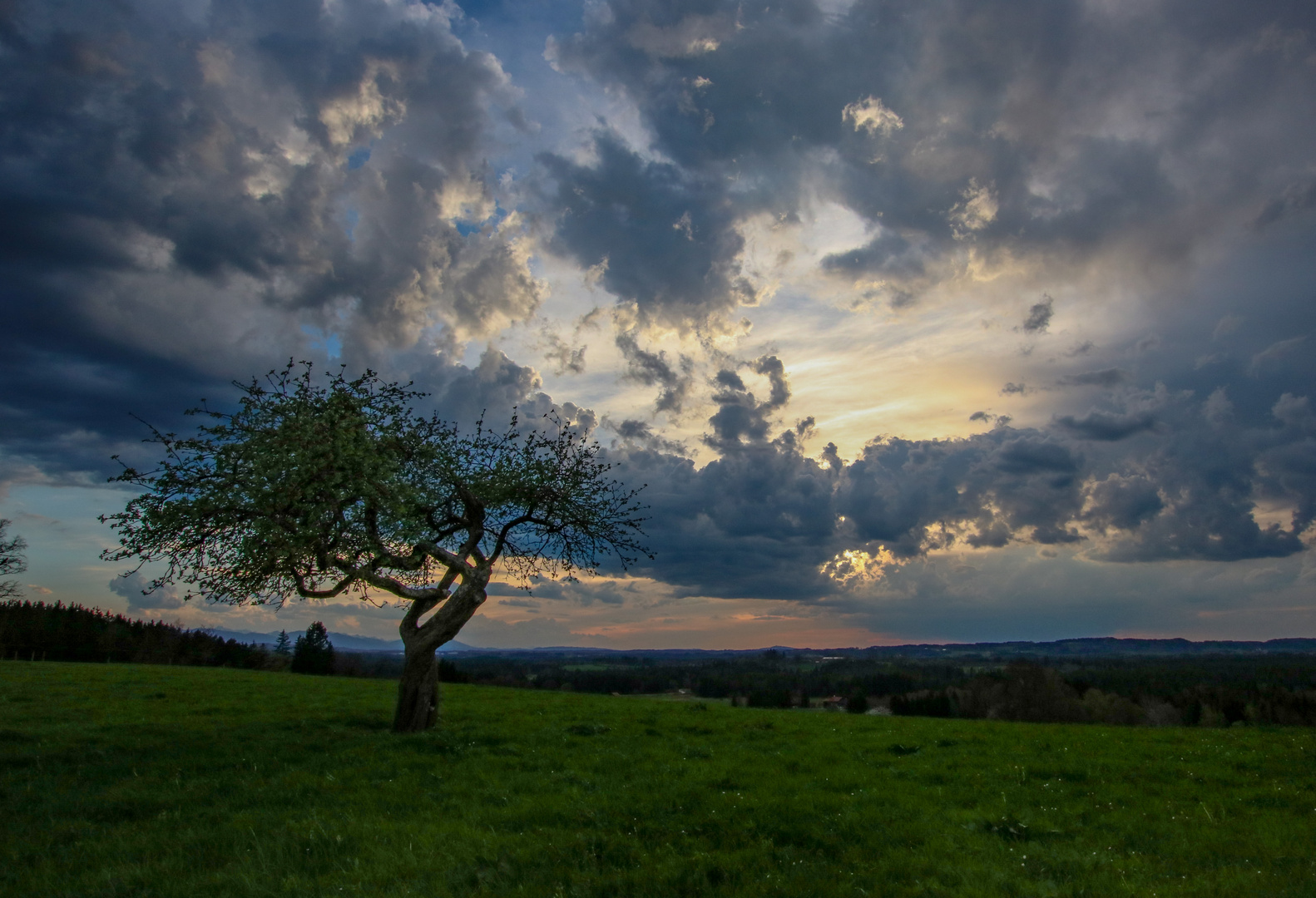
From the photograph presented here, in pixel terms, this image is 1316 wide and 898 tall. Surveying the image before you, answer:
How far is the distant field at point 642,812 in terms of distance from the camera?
916 cm

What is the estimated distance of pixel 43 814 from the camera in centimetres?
1225

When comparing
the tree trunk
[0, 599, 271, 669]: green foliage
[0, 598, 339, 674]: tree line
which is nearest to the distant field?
the tree trunk

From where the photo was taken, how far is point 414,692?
2261cm

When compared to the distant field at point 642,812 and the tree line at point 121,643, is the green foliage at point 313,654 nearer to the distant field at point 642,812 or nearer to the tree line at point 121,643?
the tree line at point 121,643

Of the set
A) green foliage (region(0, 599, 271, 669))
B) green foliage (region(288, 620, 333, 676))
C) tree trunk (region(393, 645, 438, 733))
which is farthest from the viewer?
green foliage (region(288, 620, 333, 676))

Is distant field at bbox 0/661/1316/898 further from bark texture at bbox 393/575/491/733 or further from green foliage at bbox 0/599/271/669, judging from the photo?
green foliage at bbox 0/599/271/669

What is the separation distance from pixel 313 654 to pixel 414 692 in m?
107

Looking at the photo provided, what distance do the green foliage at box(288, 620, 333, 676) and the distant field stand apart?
9850 centimetres

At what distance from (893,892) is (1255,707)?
74189mm

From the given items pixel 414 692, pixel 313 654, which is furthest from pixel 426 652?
pixel 313 654

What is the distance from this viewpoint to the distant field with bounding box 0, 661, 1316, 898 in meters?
9.16

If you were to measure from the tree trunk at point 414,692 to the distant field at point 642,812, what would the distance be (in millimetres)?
1031

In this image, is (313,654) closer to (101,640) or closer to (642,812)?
(101,640)

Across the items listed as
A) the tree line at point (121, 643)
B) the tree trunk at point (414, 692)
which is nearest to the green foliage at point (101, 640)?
the tree line at point (121, 643)
